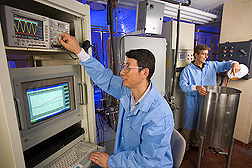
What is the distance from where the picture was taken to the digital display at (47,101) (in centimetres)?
92

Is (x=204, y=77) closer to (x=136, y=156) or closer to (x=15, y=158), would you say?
(x=136, y=156)

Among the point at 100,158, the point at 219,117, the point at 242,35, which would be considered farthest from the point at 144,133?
the point at 242,35

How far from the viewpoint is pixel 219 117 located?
1758 mm

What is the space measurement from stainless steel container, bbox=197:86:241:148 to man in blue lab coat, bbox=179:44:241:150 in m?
0.40

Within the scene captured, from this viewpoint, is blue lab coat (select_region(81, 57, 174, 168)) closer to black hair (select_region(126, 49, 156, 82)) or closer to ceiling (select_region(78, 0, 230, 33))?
black hair (select_region(126, 49, 156, 82))

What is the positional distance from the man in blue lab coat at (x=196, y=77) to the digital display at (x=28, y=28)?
1990 millimetres

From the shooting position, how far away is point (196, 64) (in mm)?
2354

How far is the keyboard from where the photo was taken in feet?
3.39

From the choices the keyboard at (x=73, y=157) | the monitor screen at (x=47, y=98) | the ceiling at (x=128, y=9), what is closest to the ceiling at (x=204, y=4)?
the ceiling at (x=128, y=9)

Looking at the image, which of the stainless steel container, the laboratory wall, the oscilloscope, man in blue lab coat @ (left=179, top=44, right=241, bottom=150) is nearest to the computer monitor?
the oscilloscope

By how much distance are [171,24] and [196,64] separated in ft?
2.55

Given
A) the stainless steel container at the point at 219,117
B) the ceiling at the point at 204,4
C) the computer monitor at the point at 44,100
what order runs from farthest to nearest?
the ceiling at the point at 204,4
the stainless steel container at the point at 219,117
the computer monitor at the point at 44,100

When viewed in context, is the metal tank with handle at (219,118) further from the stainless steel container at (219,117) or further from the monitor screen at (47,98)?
the monitor screen at (47,98)

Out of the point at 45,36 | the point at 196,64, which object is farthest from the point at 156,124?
the point at 196,64
